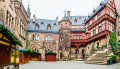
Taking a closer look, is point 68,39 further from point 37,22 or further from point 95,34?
point 37,22

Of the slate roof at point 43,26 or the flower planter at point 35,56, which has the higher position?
the slate roof at point 43,26

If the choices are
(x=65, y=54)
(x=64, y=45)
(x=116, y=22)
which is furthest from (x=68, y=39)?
(x=116, y=22)

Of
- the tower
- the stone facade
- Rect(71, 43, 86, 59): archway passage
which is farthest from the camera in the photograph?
Rect(71, 43, 86, 59): archway passage

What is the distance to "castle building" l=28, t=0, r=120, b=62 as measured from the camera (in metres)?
30.7

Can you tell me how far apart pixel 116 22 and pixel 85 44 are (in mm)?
11612

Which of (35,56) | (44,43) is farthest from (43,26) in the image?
(35,56)

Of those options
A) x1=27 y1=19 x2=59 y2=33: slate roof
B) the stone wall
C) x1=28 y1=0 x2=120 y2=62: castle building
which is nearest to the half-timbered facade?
x1=28 y1=0 x2=120 y2=62: castle building

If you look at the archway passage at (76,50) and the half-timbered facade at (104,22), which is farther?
the archway passage at (76,50)

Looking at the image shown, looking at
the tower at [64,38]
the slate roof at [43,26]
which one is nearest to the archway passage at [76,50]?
the tower at [64,38]

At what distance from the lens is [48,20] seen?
4116 cm

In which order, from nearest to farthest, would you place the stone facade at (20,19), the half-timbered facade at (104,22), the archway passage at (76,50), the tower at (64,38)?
the stone facade at (20,19) < the half-timbered facade at (104,22) < the tower at (64,38) < the archway passage at (76,50)

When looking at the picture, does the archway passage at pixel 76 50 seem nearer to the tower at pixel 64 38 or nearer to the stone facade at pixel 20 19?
the tower at pixel 64 38

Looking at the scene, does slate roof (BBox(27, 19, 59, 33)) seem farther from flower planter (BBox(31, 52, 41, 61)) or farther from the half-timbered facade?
the half-timbered facade

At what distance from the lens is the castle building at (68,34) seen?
30.7 m
